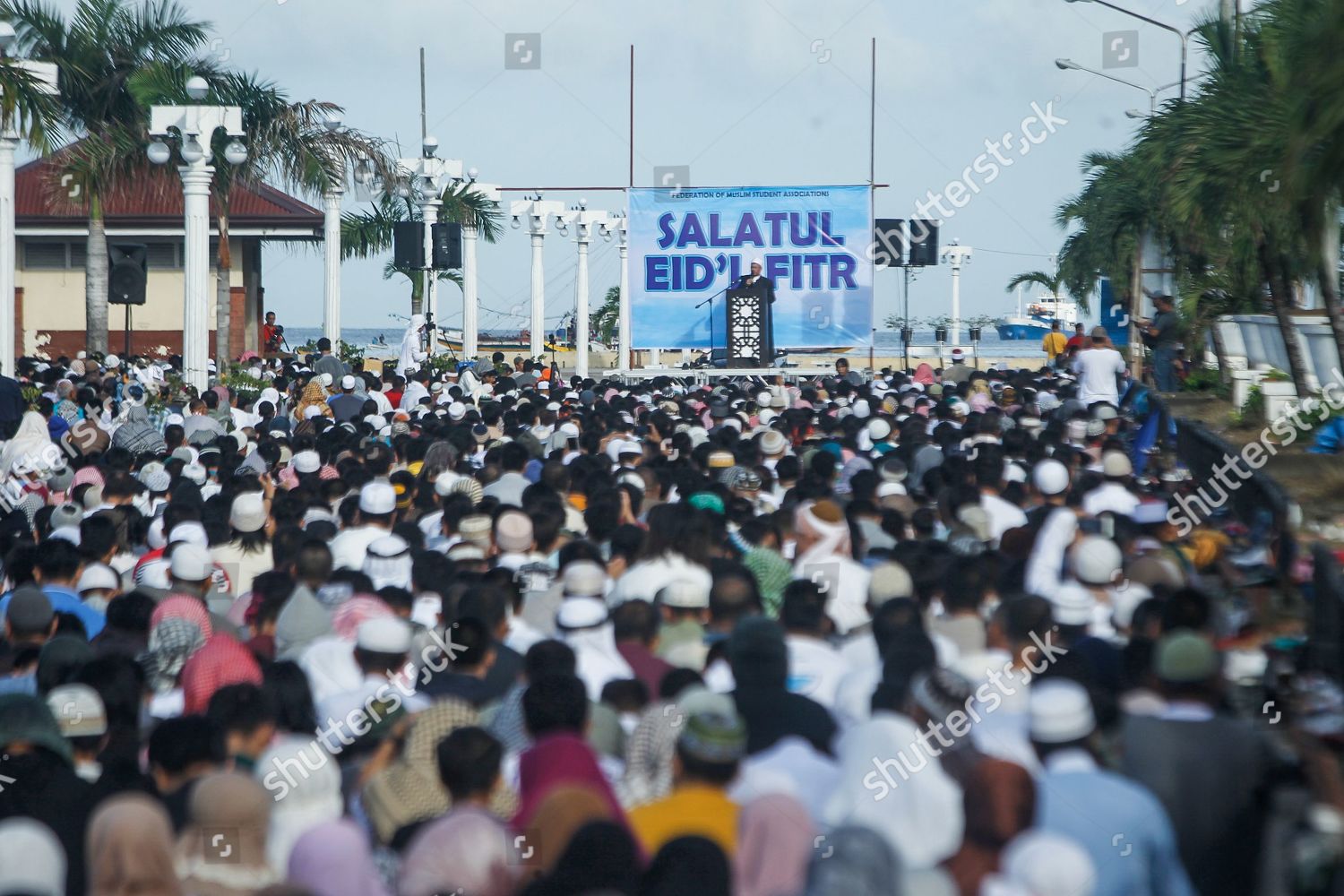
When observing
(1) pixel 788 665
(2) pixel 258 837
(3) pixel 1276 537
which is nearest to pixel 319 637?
(1) pixel 788 665

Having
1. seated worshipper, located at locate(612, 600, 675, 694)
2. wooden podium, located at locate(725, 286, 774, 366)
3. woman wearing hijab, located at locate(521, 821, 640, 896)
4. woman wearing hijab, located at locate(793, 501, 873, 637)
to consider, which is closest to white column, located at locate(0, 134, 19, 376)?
woman wearing hijab, located at locate(793, 501, 873, 637)

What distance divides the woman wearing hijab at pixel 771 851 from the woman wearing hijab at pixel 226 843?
4.57 feet

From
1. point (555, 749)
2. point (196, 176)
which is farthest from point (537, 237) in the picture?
point (555, 749)

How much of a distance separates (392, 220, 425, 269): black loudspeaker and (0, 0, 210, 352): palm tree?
15.6ft

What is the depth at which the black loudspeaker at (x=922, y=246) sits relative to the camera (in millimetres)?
36906

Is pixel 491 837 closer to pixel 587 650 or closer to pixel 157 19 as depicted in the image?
pixel 587 650

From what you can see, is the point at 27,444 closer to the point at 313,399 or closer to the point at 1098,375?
the point at 313,399

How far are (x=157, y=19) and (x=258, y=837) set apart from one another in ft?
105

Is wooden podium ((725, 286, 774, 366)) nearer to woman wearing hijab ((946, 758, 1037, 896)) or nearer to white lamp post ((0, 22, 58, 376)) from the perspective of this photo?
white lamp post ((0, 22, 58, 376))

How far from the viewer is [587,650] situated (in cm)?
812

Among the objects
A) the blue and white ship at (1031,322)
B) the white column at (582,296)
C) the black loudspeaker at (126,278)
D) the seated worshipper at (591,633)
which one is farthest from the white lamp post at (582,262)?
the blue and white ship at (1031,322)

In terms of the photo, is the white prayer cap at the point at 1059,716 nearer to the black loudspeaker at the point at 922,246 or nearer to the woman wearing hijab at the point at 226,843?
the woman wearing hijab at the point at 226,843

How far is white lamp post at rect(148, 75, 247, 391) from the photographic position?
22203mm

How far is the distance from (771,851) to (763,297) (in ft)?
99.1
